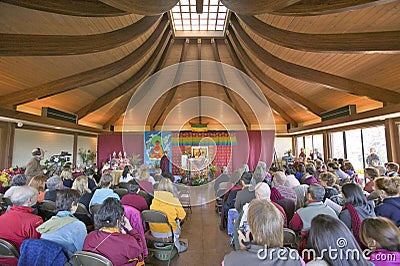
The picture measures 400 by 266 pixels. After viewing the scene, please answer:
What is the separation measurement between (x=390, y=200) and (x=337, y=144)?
760 centimetres

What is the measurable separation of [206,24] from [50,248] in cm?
712

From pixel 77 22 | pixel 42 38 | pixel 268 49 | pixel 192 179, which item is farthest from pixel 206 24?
pixel 192 179

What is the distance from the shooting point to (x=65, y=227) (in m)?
1.75

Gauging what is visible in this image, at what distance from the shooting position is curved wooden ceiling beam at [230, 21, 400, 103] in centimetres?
514

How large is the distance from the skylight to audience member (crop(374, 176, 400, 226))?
5.62 metres

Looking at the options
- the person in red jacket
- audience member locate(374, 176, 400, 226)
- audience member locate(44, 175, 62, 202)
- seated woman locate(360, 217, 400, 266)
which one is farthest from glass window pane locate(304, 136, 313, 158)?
the person in red jacket

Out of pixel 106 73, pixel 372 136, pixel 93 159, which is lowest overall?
pixel 93 159

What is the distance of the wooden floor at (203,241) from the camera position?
117 inches

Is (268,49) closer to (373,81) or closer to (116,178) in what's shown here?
(373,81)

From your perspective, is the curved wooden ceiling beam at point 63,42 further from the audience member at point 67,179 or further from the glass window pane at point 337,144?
the glass window pane at point 337,144

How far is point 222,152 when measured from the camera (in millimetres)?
10672

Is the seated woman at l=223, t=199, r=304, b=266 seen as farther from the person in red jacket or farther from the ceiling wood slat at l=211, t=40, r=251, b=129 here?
the ceiling wood slat at l=211, t=40, r=251, b=129

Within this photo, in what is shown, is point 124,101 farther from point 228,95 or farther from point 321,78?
point 321,78

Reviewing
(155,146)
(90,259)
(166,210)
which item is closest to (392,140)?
(166,210)
